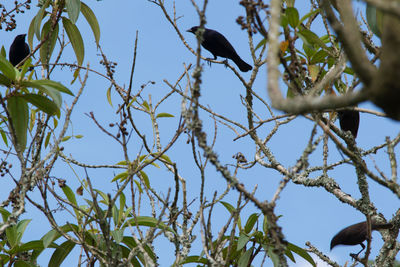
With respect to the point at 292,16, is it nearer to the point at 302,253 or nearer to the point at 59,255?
the point at 302,253

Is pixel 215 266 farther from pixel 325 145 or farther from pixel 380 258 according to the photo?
pixel 380 258

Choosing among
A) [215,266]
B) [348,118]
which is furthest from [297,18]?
[215,266]

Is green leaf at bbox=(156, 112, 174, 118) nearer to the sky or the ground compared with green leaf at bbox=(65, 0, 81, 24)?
nearer to the ground

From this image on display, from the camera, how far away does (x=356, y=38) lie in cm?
93

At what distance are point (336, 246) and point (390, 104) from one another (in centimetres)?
179

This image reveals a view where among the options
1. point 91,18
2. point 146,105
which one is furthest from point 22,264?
point 91,18

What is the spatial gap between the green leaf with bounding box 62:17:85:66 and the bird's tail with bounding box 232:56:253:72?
134cm

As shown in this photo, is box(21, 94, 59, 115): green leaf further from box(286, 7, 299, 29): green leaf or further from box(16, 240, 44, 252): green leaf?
→ box(286, 7, 299, 29): green leaf

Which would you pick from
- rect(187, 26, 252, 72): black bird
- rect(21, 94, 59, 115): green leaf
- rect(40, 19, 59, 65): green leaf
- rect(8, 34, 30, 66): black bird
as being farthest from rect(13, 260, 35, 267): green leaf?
rect(187, 26, 252, 72): black bird

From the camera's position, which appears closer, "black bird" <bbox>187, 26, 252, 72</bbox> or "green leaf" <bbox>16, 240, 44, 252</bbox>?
"green leaf" <bbox>16, 240, 44, 252</bbox>

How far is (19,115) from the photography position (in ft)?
7.44

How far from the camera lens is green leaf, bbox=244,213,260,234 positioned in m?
2.46

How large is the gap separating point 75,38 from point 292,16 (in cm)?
161

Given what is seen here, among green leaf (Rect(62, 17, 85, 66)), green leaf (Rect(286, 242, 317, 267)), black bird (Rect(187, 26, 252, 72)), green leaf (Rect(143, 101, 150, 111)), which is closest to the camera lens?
green leaf (Rect(286, 242, 317, 267))
